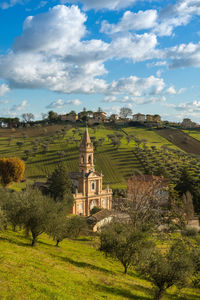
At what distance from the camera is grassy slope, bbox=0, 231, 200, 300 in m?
12.9

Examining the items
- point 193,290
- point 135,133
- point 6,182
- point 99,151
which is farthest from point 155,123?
point 193,290

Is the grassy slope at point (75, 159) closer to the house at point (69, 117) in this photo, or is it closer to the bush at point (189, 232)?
the bush at point (189, 232)

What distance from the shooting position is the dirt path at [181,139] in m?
95.8

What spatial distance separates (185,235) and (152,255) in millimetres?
25051

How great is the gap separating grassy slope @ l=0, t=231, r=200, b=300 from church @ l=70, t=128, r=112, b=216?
23579mm

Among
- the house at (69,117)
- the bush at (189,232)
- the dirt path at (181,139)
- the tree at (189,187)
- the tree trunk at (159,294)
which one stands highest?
the house at (69,117)

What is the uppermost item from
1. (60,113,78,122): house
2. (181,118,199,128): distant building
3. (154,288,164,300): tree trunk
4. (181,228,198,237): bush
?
(60,113,78,122): house

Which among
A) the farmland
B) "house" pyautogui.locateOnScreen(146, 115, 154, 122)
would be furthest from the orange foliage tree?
"house" pyautogui.locateOnScreen(146, 115, 154, 122)

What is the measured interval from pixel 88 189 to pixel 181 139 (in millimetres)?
71189

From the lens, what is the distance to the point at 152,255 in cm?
1672

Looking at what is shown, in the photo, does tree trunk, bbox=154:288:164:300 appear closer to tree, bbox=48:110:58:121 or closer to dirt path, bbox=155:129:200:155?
dirt path, bbox=155:129:200:155

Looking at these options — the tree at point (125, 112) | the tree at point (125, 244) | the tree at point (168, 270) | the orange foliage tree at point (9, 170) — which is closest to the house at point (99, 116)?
the tree at point (125, 112)

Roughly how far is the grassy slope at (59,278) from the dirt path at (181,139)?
79.6m

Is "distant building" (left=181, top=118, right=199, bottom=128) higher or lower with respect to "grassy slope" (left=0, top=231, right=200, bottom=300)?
higher
